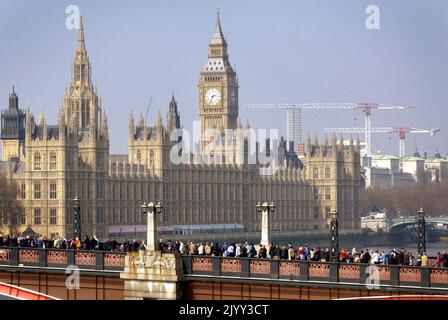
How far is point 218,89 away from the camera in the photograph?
176375 mm

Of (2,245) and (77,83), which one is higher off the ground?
(77,83)

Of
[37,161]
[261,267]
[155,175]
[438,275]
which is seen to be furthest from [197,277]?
[155,175]

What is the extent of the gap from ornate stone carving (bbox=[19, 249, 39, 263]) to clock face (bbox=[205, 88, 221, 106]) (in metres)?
133

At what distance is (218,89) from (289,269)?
137 metres

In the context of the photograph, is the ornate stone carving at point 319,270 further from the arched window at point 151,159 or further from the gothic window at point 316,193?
the gothic window at point 316,193

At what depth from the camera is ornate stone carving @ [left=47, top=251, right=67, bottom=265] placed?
42.1 metres

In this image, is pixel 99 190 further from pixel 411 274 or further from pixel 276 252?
pixel 411 274

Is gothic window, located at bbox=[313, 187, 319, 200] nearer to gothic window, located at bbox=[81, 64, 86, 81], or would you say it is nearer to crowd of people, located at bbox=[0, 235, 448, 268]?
gothic window, located at bbox=[81, 64, 86, 81]

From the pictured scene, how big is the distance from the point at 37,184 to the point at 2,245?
78.4 meters

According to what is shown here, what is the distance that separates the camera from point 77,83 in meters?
140

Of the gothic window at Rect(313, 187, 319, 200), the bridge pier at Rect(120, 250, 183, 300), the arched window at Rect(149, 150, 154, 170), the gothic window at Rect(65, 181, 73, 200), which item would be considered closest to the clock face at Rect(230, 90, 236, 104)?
the gothic window at Rect(313, 187, 319, 200)

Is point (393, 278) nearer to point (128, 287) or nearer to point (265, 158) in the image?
point (128, 287)

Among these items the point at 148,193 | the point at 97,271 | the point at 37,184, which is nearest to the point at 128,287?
the point at 97,271

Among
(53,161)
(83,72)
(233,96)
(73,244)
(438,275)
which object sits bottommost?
(438,275)
